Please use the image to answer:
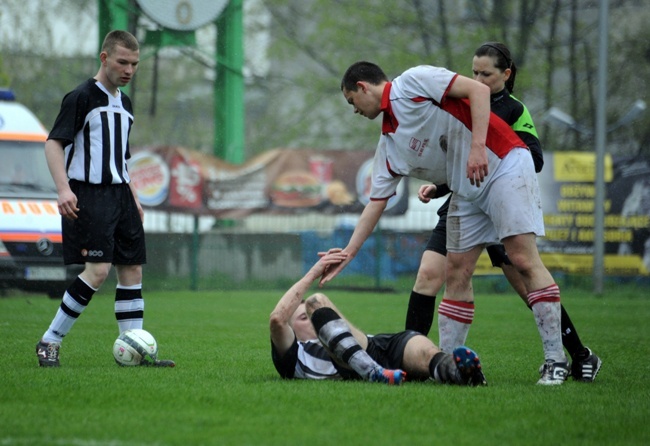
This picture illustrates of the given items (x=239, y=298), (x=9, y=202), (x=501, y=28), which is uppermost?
(x=501, y=28)

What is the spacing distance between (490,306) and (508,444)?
1055 cm

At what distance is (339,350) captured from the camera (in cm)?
591

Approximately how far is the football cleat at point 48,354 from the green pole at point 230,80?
41.6 feet

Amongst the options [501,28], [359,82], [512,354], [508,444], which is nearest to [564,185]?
[501,28]

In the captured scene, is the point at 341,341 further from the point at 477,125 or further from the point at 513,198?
the point at 477,125

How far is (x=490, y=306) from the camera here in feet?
48.6

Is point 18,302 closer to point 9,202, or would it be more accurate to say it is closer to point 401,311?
point 9,202

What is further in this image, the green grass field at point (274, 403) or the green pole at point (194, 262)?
the green pole at point (194, 262)

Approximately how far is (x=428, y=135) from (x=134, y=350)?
7.81ft

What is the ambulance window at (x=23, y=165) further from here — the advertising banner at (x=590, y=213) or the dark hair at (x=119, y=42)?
the dark hair at (x=119, y=42)

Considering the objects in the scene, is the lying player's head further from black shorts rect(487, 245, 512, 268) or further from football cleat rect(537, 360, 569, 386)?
black shorts rect(487, 245, 512, 268)

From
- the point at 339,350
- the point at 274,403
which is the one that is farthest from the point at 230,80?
the point at 274,403

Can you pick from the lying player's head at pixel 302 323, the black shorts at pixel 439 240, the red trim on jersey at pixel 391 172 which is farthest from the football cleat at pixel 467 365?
the black shorts at pixel 439 240

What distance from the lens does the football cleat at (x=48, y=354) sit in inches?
275
